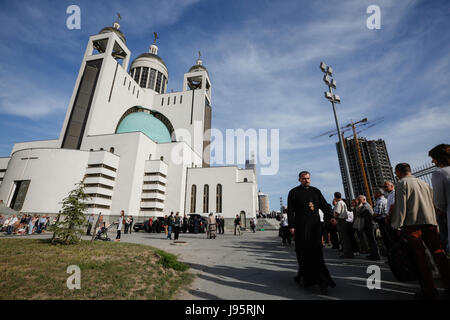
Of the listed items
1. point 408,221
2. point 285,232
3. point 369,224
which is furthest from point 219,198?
point 408,221

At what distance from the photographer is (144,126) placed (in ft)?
106

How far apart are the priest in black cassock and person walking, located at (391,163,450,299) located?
1.15m

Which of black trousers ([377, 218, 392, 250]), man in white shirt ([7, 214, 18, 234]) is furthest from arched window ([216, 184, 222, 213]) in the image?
black trousers ([377, 218, 392, 250])

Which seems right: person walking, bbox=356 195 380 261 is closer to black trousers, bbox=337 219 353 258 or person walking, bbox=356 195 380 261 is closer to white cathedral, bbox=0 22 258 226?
black trousers, bbox=337 219 353 258

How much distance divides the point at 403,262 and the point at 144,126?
3393 centimetres

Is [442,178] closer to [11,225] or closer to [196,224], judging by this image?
[196,224]

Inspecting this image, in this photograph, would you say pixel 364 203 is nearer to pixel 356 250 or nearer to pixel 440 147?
pixel 356 250

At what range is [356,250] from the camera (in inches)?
281

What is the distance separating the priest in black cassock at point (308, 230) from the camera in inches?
134

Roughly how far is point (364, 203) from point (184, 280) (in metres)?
6.02

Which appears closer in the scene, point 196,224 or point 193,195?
point 196,224

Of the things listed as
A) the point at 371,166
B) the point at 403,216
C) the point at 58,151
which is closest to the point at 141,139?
the point at 58,151

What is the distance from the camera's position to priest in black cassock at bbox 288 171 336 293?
341cm

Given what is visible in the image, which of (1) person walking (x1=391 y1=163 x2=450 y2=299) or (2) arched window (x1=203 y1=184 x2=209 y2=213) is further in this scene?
(2) arched window (x1=203 y1=184 x2=209 y2=213)
